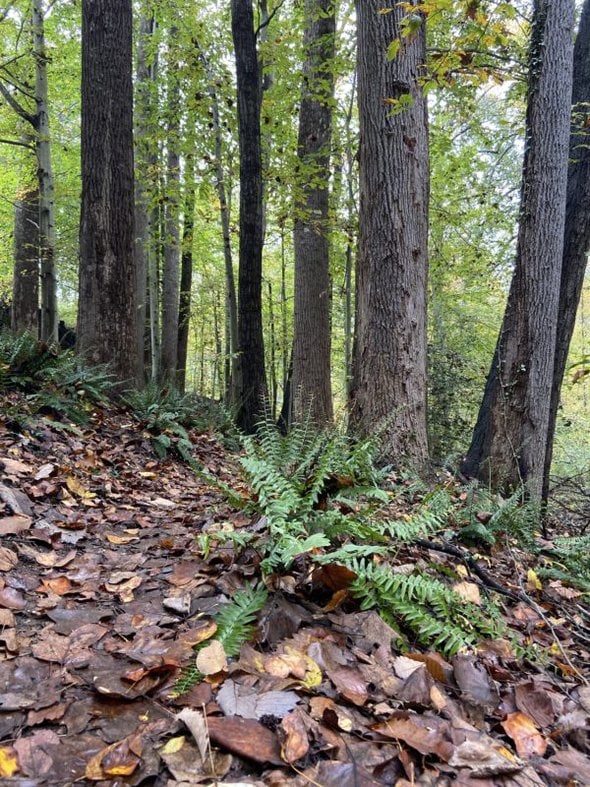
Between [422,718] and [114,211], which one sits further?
[114,211]

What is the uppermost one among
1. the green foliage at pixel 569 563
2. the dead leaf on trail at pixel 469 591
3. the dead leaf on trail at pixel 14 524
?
the dead leaf on trail at pixel 14 524

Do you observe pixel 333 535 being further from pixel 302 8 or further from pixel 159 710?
pixel 302 8

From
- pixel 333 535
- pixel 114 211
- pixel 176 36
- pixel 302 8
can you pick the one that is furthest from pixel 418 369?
pixel 176 36

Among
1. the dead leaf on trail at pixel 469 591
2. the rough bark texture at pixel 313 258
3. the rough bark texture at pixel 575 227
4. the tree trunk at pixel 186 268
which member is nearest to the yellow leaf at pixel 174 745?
the dead leaf on trail at pixel 469 591

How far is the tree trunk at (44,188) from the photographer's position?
780cm

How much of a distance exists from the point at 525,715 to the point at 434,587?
51 cm

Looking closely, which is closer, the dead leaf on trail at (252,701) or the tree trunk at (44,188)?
the dead leaf on trail at (252,701)

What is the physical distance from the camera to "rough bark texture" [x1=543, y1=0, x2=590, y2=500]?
6219 mm

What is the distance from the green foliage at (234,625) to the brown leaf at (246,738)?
157 mm

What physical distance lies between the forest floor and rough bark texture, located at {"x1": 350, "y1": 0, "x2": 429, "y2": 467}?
5.99ft

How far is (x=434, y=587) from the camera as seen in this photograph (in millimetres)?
2031

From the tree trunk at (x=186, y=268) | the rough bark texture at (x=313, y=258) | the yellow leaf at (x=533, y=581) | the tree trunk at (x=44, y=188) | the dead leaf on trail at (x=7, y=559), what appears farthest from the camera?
the tree trunk at (x=186, y=268)

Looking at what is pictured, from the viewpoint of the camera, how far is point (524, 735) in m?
1.58

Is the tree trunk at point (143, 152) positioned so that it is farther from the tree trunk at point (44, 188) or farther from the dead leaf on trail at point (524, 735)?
the dead leaf on trail at point (524, 735)
